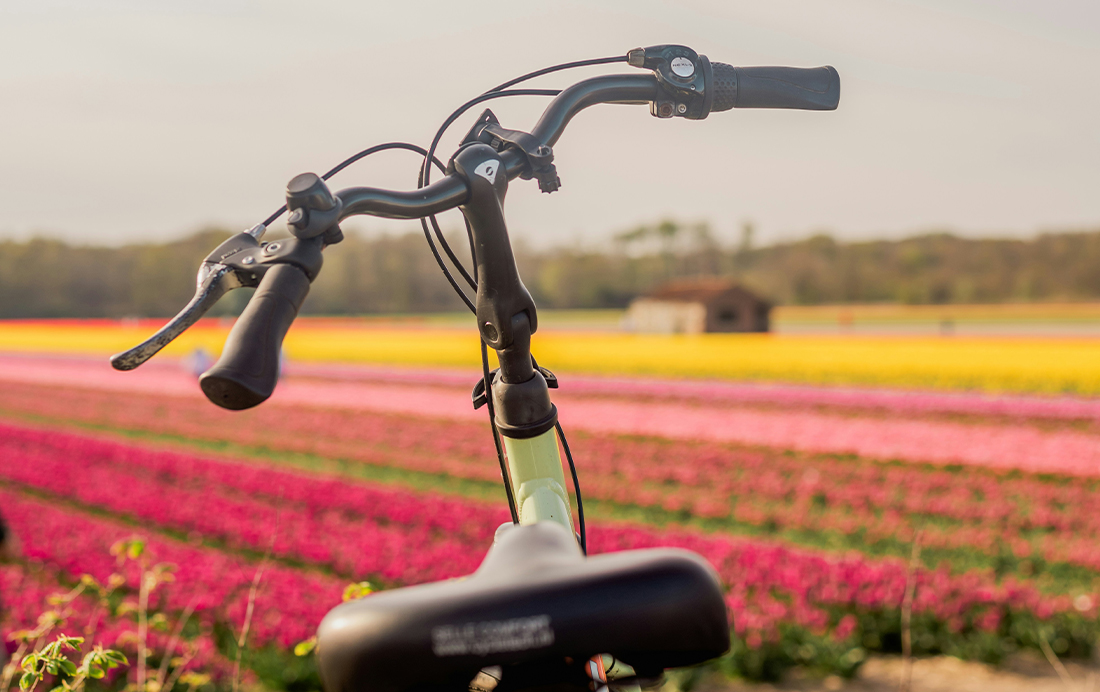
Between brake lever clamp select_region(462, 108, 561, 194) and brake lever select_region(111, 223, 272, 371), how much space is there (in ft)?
1.23

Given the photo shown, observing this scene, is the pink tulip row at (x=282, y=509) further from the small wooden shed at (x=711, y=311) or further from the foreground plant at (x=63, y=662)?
the small wooden shed at (x=711, y=311)

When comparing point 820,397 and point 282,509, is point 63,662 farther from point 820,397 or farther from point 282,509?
point 820,397

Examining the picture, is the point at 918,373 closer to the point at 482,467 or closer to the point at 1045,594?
the point at 482,467

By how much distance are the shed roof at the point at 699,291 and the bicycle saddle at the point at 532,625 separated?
111 feet

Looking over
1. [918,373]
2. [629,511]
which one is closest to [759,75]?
[629,511]

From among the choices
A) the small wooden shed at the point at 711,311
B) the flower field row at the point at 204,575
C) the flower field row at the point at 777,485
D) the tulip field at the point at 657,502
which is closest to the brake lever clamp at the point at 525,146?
the tulip field at the point at 657,502

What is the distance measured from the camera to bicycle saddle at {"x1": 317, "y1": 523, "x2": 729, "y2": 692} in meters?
0.62

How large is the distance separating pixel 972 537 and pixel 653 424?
5.86 metres

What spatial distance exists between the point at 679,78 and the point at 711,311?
3316cm

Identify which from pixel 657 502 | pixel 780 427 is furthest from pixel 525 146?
pixel 780 427

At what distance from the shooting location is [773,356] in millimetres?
20078

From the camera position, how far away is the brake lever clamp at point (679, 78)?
1.33 metres

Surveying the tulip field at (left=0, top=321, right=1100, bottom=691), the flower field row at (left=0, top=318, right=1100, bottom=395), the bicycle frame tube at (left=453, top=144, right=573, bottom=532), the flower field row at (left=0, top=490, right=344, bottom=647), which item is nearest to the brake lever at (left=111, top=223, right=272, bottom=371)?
the bicycle frame tube at (left=453, top=144, right=573, bottom=532)

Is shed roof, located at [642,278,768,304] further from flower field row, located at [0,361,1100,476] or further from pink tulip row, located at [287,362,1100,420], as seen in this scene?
flower field row, located at [0,361,1100,476]
